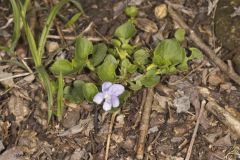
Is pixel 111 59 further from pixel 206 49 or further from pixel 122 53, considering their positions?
pixel 206 49

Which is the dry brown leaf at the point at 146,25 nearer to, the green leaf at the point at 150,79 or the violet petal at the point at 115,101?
the green leaf at the point at 150,79

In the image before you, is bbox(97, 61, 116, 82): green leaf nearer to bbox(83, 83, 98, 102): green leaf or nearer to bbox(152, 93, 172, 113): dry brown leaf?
bbox(83, 83, 98, 102): green leaf

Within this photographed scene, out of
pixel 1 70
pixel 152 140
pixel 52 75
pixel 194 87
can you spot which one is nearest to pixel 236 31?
pixel 194 87

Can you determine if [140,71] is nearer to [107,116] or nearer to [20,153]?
[107,116]

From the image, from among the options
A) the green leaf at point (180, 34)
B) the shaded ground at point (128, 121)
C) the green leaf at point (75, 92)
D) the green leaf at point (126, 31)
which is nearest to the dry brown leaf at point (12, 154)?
the shaded ground at point (128, 121)

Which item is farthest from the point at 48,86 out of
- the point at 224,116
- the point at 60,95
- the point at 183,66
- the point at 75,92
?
the point at 224,116
